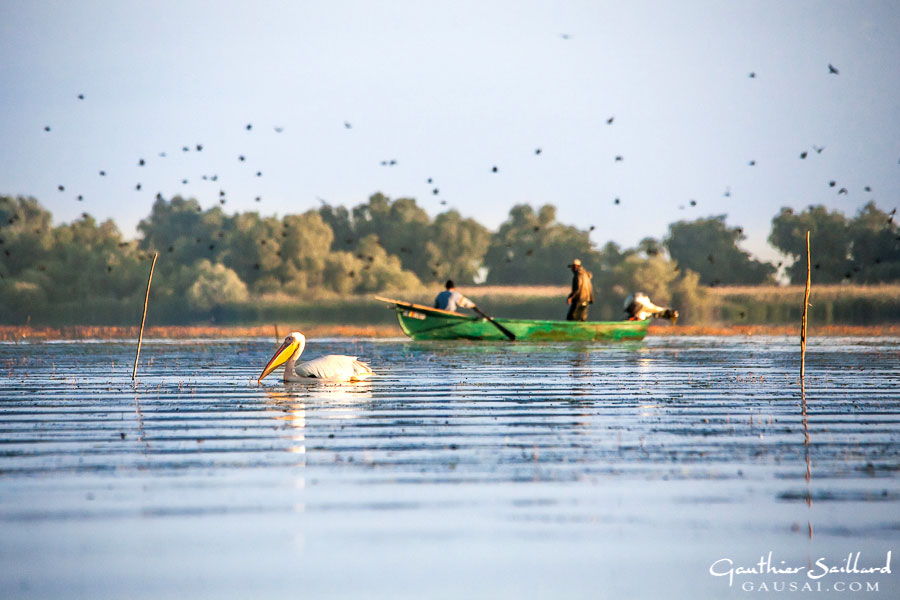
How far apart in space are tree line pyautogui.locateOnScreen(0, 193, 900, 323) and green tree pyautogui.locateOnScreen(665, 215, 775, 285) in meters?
0.11

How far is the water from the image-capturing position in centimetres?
652

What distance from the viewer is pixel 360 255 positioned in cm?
8206

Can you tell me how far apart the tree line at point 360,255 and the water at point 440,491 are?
71320mm

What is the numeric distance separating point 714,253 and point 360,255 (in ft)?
140

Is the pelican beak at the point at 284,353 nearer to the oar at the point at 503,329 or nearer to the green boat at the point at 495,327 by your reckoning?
the green boat at the point at 495,327

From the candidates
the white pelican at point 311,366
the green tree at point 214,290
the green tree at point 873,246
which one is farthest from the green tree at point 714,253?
the white pelican at point 311,366

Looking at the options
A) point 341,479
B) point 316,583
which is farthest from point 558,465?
point 316,583

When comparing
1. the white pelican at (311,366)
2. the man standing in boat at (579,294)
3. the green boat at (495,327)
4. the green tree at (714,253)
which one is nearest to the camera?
the white pelican at (311,366)

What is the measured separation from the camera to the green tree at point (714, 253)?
111938 millimetres

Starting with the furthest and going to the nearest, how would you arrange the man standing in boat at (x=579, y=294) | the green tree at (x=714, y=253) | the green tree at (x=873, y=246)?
the green tree at (x=714, y=253)
the green tree at (x=873, y=246)
the man standing in boat at (x=579, y=294)

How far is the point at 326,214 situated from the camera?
119 meters

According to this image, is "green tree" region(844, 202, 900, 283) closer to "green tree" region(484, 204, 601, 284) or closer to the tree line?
the tree line

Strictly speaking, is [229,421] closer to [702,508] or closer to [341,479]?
[341,479]

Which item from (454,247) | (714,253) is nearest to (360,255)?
(454,247)
